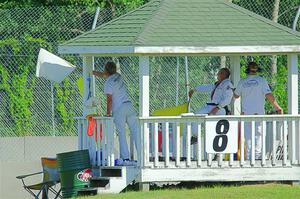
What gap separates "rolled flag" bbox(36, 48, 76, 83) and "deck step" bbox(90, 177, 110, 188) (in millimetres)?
2459

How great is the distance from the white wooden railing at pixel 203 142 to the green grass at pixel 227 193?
406mm

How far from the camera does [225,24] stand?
22141 mm

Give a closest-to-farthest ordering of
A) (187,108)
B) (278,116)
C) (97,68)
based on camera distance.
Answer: (278,116) → (187,108) → (97,68)

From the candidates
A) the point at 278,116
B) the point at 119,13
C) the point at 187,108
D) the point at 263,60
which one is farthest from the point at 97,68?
the point at 278,116

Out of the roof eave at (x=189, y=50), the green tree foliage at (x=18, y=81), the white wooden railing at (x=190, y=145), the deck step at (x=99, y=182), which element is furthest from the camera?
the green tree foliage at (x=18, y=81)

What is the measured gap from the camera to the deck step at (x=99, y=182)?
21406 mm

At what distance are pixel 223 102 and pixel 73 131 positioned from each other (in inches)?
301

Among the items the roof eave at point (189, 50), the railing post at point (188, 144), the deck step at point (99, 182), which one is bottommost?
the deck step at point (99, 182)

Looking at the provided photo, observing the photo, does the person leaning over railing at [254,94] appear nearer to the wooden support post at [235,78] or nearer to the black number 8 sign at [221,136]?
the black number 8 sign at [221,136]

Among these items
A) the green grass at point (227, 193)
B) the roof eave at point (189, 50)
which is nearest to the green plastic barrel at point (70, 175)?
the green grass at point (227, 193)

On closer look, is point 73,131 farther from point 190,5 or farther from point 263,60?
point 190,5

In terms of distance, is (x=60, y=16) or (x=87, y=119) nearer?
(x=87, y=119)

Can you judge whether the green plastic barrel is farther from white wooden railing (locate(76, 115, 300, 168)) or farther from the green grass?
the green grass

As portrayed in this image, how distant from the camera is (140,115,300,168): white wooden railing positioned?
2128cm
